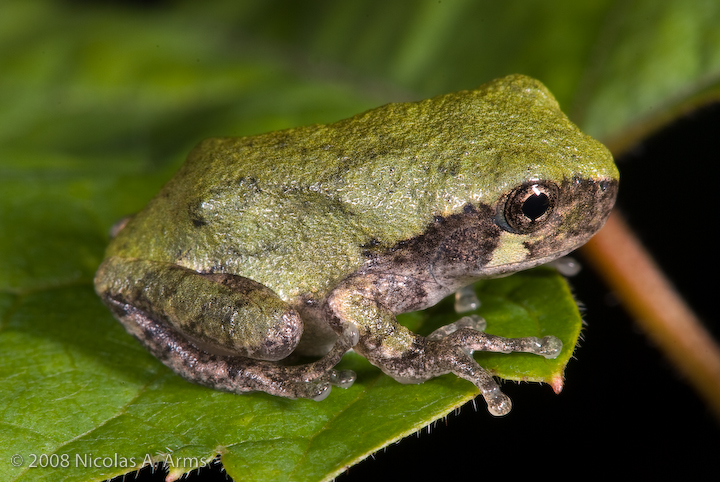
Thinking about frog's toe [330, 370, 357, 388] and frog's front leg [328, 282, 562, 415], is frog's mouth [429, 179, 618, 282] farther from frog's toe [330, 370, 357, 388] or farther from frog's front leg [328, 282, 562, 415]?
frog's toe [330, 370, 357, 388]

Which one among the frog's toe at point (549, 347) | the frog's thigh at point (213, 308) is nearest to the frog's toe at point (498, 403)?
the frog's toe at point (549, 347)

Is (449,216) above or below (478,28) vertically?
below

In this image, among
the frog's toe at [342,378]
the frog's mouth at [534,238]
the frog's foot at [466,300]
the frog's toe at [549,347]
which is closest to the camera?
the frog's toe at [549,347]

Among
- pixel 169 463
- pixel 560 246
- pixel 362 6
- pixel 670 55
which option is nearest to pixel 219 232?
pixel 169 463

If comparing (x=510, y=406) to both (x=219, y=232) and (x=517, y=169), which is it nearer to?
(x=517, y=169)

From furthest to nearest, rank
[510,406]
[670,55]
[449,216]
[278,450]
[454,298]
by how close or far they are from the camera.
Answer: [670,55]
[454,298]
[449,216]
[510,406]
[278,450]

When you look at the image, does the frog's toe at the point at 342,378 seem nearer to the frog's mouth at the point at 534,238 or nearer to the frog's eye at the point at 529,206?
the frog's mouth at the point at 534,238

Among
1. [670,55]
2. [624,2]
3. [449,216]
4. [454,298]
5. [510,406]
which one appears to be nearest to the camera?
[510,406]
